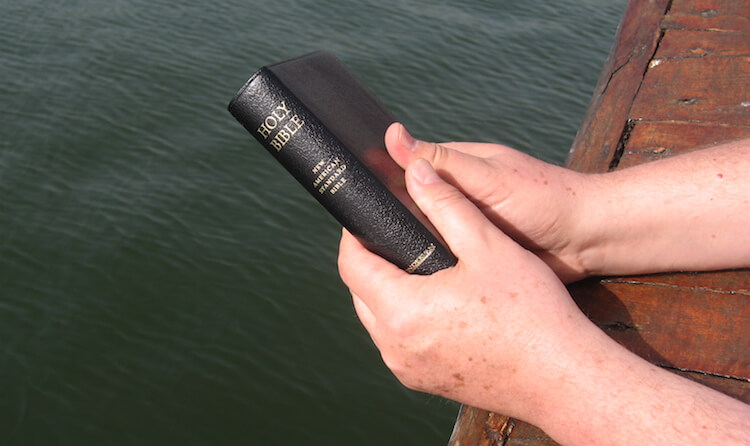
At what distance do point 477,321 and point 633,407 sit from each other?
14.4 inches

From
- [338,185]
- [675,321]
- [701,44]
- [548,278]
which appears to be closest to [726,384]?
[675,321]

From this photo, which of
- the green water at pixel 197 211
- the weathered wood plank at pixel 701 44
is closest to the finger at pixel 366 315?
the weathered wood plank at pixel 701 44

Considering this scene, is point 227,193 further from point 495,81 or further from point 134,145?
point 495,81

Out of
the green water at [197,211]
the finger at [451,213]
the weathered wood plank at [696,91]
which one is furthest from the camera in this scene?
the green water at [197,211]

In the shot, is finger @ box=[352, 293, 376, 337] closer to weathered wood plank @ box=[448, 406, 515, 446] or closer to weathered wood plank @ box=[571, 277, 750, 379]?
weathered wood plank @ box=[448, 406, 515, 446]

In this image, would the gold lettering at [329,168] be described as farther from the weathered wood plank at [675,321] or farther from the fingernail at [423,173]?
the weathered wood plank at [675,321]

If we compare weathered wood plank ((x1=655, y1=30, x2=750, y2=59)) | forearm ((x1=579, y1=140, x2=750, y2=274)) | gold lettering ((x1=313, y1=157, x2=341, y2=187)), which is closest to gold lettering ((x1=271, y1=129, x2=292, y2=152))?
gold lettering ((x1=313, y1=157, x2=341, y2=187))

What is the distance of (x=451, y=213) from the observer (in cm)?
178

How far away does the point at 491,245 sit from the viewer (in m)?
1.72

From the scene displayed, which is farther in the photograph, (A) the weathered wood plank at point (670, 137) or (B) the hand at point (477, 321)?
(A) the weathered wood plank at point (670, 137)

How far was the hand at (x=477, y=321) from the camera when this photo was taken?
63.5 inches

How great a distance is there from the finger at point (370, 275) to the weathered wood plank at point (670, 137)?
113cm

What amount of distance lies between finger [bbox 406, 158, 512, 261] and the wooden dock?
17.4 inches

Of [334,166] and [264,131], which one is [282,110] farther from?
[334,166]
